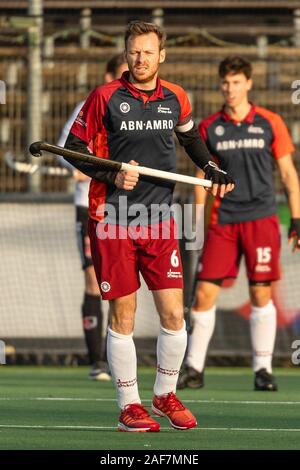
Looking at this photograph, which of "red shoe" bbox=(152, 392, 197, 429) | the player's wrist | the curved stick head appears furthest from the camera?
the player's wrist

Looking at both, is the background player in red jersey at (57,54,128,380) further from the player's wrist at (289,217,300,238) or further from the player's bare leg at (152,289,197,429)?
the player's bare leg at (152,289,197,429)

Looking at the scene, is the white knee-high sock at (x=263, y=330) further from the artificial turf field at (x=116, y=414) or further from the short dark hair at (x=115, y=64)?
the short dark hair at (x=115, y=64)

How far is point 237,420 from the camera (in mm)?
7348

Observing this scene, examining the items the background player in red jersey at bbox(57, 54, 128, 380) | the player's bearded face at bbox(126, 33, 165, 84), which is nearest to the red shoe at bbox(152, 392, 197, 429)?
the player's bearded face at bbox(126, 33, 165, 84)

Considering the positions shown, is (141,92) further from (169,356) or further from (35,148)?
(169,356)

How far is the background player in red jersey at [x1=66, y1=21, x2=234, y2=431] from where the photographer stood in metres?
6.82

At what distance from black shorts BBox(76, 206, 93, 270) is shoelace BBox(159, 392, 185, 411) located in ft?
10.9

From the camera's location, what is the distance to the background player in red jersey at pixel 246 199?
9.36 meters

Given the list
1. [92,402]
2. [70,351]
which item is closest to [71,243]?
[70,351]

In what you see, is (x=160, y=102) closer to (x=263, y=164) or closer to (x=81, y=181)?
(x=263, y=164)

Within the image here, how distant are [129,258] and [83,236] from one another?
340cm

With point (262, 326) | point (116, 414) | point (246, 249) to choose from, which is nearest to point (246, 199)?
point (246, 249)

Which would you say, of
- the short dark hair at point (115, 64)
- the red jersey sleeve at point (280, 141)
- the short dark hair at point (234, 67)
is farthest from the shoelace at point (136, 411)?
the short dark hair at point (115, 64)

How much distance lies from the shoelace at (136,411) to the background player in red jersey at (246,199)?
2.73 m
